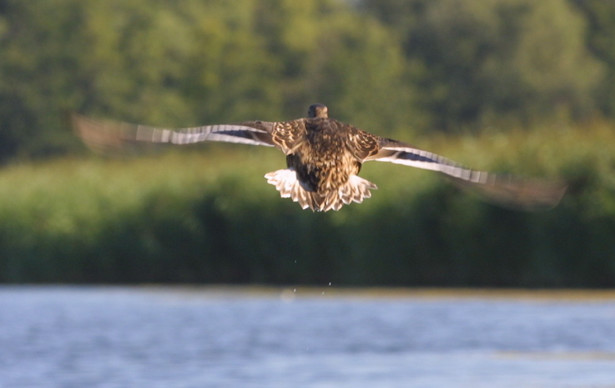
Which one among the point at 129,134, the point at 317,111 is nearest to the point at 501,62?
the point at 317,111

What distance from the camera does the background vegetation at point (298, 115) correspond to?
93.0 feet

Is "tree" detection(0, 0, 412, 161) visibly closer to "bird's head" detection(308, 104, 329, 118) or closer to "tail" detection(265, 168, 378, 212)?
"bird's head" detection(308, 104, 329, 118)

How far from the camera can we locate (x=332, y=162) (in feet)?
25.9

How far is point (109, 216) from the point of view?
3388 centimetres

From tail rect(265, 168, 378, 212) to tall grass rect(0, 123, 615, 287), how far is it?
15954mm

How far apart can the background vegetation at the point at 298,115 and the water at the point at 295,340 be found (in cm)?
84

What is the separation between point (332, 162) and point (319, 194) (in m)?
0.16

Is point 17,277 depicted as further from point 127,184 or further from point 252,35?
point 252,35

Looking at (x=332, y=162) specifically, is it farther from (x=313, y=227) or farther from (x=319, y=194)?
(x=313, y=227)

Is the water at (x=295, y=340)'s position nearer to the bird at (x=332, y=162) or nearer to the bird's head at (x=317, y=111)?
the bird's head at (x=317, y=111)

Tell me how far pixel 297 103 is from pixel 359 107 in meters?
3.93

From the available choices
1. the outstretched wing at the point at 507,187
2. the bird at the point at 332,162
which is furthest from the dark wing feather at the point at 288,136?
the outstretched wing at the point at 507,187

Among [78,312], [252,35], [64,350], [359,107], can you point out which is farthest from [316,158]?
[252,35]

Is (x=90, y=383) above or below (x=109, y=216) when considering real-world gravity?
below
